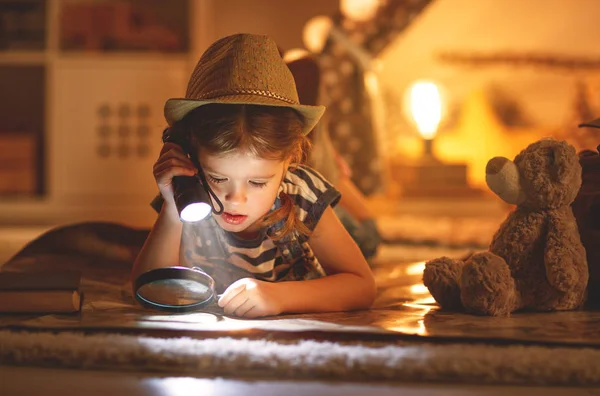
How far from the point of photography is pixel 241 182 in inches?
34.7

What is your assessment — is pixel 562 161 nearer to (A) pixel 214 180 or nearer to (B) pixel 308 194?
(B) pixel 308 194

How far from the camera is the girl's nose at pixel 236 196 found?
884 mm

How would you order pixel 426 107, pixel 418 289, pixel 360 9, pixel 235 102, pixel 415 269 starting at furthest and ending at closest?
pixel 426 107
pixel 360 9
pixel 415 269
pixel 418 289
pixel 235 102

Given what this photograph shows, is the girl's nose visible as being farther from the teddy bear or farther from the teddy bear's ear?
the teddy bear's ear

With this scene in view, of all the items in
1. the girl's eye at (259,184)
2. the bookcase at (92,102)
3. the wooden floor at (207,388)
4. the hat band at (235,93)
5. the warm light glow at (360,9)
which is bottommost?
the wooden floor at (207,388)

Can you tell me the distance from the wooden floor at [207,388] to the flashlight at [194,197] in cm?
22

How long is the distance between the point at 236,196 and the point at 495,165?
1.19ft

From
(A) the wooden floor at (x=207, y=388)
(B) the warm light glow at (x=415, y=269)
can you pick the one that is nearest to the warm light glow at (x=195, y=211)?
(A) the wooden floor at (x=207, y=388)

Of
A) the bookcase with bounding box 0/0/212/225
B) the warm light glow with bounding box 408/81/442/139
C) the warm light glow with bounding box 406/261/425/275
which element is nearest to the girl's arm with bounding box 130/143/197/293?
the warm light glow with bounding box 406/261/425/275

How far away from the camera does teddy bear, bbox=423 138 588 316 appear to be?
0.93m

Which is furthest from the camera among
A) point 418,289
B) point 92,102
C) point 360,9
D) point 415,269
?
point 92,102

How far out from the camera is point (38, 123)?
3277mm

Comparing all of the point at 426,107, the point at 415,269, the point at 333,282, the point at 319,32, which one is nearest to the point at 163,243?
the point at 333,282

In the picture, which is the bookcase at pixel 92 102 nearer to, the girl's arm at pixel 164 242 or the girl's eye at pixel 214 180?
the girl's arm at pixel 164 242
